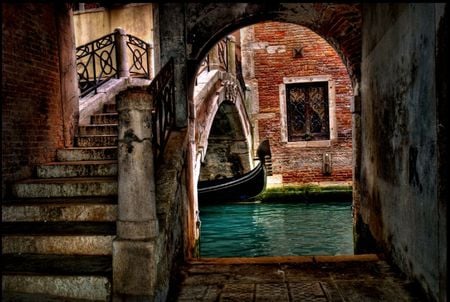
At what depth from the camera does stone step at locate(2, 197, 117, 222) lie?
12.9 ft

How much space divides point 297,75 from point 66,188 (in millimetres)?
10391

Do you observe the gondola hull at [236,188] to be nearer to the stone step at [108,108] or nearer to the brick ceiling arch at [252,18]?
the stone step at [108,108]

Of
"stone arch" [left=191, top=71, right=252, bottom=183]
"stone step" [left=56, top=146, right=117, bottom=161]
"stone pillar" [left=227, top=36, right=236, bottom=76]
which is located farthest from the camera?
"stone pillar" [left=227, top=36, right=236, bottom=76]

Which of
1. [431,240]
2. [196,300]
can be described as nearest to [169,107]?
[196,300]

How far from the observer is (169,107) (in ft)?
15.5

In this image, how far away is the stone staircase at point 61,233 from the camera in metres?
3.15

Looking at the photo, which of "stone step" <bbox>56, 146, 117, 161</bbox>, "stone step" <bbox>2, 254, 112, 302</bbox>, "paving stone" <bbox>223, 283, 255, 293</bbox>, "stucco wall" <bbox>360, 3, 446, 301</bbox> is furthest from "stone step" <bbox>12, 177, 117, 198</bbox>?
"stucco wall" <bbox>360, 3, 446, 301</bbox>

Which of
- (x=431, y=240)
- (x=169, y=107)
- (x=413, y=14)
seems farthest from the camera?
(x=169, y=107)

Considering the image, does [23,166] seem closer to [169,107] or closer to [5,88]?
[5,88]

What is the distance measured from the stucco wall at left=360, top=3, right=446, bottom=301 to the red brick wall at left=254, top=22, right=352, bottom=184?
8.49m

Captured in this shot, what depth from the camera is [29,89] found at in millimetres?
4859

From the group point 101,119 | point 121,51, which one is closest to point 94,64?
point 121,51

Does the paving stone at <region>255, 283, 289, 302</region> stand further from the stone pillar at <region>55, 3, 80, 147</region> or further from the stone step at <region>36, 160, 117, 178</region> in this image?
the stone pillar at <region>55, 3, 80, 147</region>

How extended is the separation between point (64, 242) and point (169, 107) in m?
1.91
